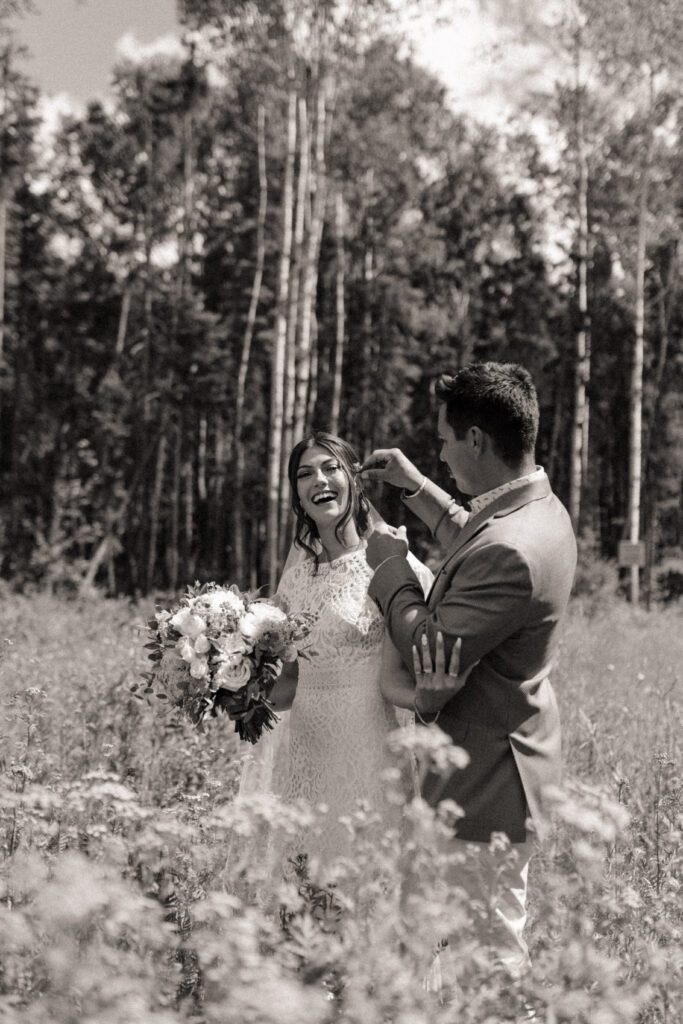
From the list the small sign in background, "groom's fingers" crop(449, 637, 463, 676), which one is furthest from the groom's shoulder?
the small sign in background

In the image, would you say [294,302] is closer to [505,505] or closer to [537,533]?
[505,505]

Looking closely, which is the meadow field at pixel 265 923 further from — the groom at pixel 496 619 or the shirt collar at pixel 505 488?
the shirt collar at pixel 505 488

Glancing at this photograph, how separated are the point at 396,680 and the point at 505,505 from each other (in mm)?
648

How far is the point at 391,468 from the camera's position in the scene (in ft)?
11.5

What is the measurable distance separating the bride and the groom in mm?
588

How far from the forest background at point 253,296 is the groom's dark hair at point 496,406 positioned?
64.6 ft

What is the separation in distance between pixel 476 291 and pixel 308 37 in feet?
49.6

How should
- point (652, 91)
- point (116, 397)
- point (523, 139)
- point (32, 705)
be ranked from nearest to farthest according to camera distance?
point (32, 705)
point (652, 91)
point (523, 139)
point (116, 397)

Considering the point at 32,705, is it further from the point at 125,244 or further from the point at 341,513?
the point at 125,244

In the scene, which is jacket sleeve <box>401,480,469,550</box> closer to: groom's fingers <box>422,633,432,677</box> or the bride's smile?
the bride's smile

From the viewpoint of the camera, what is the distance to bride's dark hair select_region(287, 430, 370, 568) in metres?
3.76

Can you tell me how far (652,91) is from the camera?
768 inches

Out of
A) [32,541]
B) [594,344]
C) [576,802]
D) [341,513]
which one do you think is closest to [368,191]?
[594,344]

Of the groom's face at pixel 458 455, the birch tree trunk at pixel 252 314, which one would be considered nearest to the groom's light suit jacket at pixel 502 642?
the groom's face at pixel 458 455
